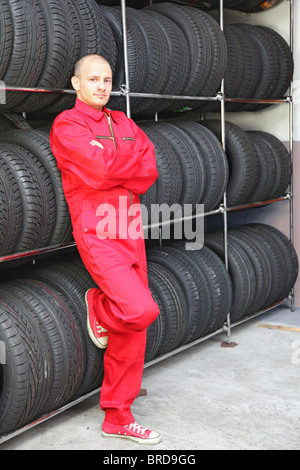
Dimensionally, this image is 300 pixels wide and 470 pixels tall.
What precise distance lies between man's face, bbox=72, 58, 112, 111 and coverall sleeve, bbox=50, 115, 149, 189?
0.14 metres

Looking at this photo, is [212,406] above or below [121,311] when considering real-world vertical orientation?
below

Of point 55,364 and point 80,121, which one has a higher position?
point 80,121

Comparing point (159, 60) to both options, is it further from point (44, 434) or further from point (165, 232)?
point (44, 434)

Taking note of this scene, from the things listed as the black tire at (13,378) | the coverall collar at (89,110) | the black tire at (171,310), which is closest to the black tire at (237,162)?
the black tire at (171,310)

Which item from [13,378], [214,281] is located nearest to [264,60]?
[214,281]

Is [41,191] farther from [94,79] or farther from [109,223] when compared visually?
[94,79]

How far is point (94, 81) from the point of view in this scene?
105 inches

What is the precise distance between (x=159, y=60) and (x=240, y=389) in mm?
1936

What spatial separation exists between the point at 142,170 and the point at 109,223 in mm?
324

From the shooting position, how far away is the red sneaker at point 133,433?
8.57ft

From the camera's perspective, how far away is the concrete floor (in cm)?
263

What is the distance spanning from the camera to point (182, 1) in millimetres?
4387

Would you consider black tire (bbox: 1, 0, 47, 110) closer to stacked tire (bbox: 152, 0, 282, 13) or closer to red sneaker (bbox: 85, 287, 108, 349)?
red sneaker (bbox: 85, 287, 108, 349)
